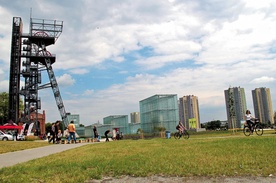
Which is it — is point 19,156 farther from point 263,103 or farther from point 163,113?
point 263,103

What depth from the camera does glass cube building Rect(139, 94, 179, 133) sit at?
41594mm

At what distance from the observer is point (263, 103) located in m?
94.1

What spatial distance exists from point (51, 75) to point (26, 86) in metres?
6.22

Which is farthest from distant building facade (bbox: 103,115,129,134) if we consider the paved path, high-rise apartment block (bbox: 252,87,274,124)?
high-rise apartment block (bbox: 252,87,274,124)

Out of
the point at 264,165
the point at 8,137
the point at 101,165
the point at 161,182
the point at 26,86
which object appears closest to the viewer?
the point at 161,182

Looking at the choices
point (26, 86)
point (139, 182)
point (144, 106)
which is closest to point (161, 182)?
point (139, 182)

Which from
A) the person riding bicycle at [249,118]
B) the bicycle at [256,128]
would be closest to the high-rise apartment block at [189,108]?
the bicycle at [256,128]

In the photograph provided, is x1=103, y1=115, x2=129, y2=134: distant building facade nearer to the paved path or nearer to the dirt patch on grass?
the paved path

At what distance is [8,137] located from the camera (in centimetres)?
4097

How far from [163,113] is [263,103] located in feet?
215

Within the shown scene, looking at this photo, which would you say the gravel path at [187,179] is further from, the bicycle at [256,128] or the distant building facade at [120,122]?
the distant building facade at [120,122]

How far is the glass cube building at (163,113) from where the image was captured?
4159 centimetres

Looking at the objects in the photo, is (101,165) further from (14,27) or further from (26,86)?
(14,27)

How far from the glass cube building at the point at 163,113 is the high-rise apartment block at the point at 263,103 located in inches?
2490
